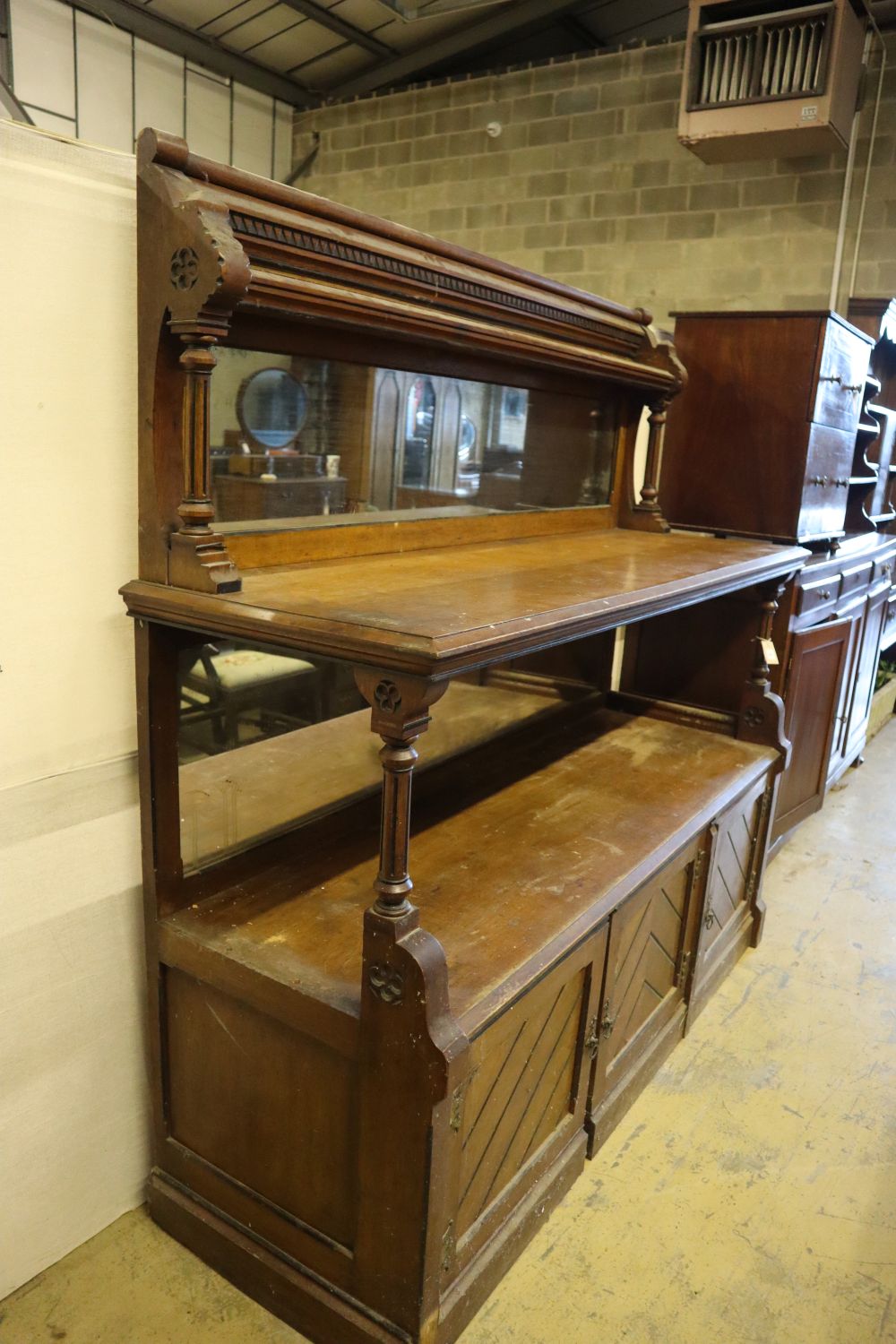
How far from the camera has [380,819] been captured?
1851 mm

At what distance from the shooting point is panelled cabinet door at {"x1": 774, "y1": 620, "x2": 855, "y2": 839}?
3299mm

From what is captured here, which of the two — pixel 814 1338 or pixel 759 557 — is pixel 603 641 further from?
pixel 814 1338

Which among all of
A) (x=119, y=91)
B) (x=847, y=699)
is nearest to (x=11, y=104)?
(x=119, y=91)

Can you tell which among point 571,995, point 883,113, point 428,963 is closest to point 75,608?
point 428,963

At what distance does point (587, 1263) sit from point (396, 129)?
252 inches

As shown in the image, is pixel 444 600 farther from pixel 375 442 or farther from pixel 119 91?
pixel 119 91

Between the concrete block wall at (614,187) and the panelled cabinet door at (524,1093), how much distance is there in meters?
4.33

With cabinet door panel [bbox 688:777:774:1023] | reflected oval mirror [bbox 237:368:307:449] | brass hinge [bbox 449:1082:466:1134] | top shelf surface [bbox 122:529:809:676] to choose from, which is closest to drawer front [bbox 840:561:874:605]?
cabinet door panel [bbox 688:777:774:1023]

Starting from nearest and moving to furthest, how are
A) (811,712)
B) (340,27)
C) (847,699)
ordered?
(811,712)
(847,699)
(340,27)

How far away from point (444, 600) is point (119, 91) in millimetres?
5503

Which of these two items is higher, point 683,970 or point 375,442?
point 375,442

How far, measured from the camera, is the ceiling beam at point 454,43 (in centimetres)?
535

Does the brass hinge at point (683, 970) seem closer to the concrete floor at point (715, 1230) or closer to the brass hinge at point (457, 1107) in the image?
the concrete floor at point (715, 1230)

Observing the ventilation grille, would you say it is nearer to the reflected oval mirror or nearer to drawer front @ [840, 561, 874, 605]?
drawer front @ [840, 561, 874, 605]
